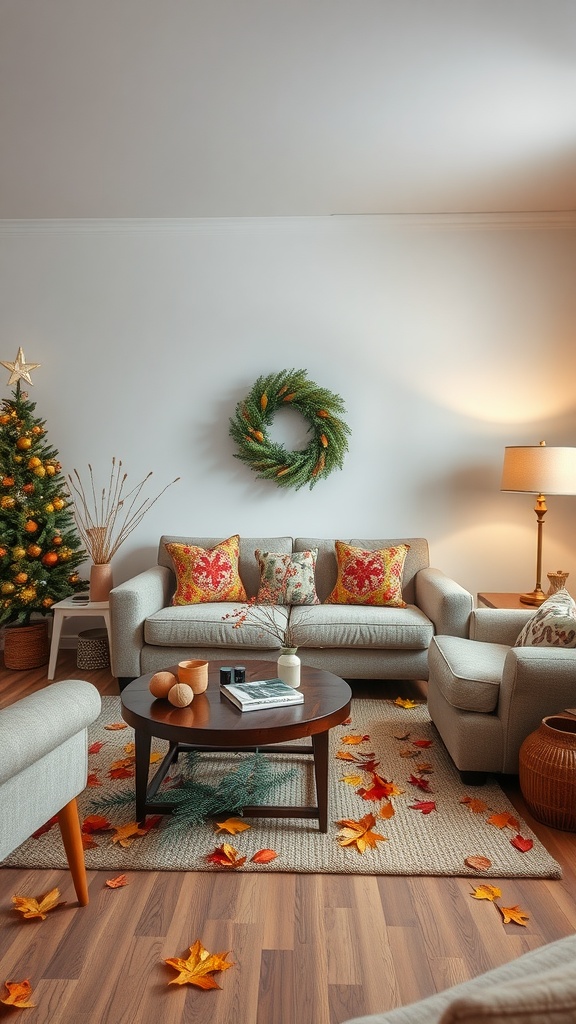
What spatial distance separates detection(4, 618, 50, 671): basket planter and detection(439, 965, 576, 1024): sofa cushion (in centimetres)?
424

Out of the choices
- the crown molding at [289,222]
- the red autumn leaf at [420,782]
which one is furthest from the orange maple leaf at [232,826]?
the crown molding at [289,222]

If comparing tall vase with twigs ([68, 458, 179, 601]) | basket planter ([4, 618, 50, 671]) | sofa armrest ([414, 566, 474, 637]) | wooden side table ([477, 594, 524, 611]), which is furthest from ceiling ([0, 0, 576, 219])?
basket planter ([4, 618, 50, 671])

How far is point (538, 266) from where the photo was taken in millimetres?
4508

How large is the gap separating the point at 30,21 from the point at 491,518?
3523 millimetres

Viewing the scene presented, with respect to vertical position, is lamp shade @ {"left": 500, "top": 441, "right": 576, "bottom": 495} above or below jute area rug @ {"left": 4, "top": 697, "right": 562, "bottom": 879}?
above

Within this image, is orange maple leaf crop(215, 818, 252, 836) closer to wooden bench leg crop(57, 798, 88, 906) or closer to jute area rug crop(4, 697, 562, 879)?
jute area rug crop(4, 697, 562, 879)

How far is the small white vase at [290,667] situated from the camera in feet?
8.60

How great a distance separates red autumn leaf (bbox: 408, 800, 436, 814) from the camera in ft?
8.13

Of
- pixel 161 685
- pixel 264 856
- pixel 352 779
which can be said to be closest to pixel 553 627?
pixel 352 779

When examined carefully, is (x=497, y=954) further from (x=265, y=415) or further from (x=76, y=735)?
(x=265, y=415)

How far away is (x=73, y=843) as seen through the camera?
6.21 ft

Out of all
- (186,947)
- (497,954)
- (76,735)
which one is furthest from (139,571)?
(497,954)

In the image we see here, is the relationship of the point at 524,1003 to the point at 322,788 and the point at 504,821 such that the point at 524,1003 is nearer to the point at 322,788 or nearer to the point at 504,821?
the point at 322,788

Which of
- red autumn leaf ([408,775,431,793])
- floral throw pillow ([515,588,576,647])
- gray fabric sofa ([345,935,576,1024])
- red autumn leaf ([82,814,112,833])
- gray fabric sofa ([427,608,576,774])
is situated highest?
gray fabric sofa ([345,935,576,1024])
